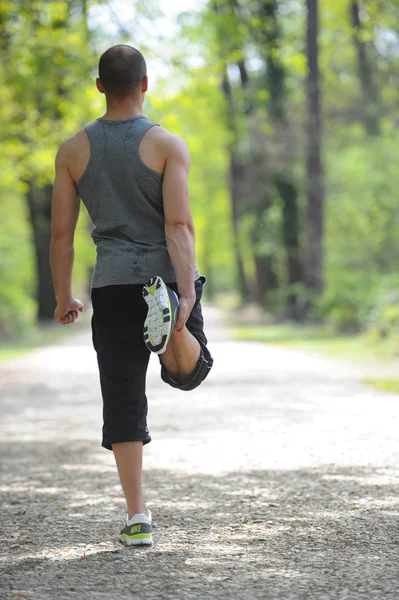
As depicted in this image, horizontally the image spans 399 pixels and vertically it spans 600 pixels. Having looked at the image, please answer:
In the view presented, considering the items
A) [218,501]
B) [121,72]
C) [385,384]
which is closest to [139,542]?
[218,501]

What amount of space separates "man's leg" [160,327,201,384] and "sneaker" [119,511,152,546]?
0.62 meters

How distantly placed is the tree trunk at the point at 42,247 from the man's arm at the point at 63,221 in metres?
25.3

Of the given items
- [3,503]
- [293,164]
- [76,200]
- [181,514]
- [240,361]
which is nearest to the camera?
[76,200]

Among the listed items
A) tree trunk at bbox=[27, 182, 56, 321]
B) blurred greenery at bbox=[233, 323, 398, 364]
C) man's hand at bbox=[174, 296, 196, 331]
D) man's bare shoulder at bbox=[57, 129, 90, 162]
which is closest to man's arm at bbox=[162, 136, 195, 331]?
man's hand at bbox=[174, 296, 196, 331]

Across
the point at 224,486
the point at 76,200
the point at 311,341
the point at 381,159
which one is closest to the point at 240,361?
the point at 311,341

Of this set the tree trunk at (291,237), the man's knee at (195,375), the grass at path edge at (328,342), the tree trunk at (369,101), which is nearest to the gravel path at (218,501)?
the man's knee at (195,375)

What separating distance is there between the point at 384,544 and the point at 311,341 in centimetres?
1594

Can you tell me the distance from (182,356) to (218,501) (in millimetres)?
1203

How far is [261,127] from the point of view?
959 inches

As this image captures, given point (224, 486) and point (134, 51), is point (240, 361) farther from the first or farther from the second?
point (134, 51)

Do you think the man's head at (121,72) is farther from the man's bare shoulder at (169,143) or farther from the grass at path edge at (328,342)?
the grass at path edge at (328,342)

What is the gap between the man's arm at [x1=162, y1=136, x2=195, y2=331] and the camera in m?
4.17

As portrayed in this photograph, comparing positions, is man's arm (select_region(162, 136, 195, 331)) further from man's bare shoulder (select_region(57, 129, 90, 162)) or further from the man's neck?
man's bare shoulder (select_region(57, 129, 90, 162))

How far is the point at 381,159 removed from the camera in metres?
29.2
